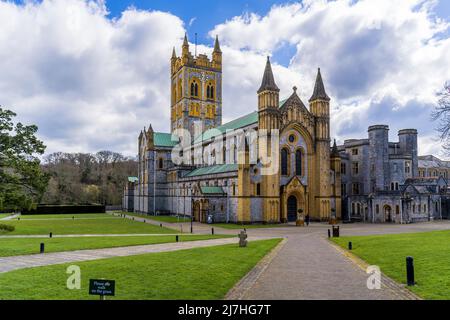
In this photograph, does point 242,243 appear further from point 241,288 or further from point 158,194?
point 158,194

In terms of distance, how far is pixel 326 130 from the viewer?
58.9 metres

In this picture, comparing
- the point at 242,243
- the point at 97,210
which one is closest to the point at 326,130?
the point at 242,243

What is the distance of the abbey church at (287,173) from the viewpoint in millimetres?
53062

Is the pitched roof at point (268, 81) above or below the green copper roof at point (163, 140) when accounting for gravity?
above

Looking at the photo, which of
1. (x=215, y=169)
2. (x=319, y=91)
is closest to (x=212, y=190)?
(x=215, y=169)

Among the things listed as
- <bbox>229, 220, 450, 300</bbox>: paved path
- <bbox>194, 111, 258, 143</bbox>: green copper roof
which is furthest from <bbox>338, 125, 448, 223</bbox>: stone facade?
<bbox>229, 220, 450, 300</bbox>: paved path

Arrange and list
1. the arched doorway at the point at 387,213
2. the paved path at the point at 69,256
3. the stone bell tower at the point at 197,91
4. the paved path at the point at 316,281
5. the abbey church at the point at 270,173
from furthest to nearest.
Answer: the stone bell tower at the point at 197,91 < the arched doorway at the point at 387,213 < the abbey church at the point at 270,173 < the paved path at the point at 69,256 < the paved path at the point at 316,281

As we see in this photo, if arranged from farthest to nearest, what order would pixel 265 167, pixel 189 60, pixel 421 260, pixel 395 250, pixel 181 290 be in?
pixel 189 60
pixel 265 167
pixel 395 250
pixel 421 260
pixel 181 290

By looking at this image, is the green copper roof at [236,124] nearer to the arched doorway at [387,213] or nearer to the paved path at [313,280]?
the arched doorway at [387,213]

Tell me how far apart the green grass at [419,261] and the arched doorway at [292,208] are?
26.8m

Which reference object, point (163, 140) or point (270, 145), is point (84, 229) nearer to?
point (270, 145)

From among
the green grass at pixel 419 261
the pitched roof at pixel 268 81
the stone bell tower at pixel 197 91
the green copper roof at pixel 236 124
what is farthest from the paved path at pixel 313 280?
the stone bell tower at pixel 197 91

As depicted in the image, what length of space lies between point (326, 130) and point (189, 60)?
41649 millimetres

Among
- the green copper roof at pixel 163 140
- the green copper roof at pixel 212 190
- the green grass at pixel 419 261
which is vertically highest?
the green copper roof at pixel 163 140
